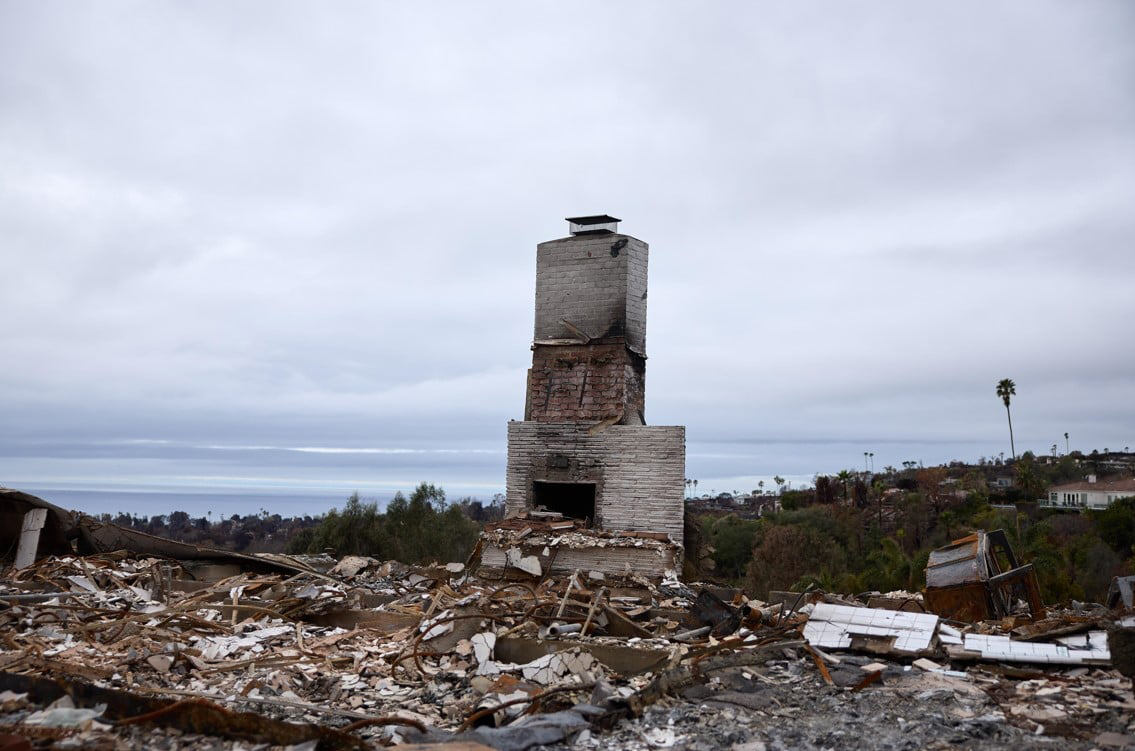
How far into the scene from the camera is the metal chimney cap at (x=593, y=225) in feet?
37.8

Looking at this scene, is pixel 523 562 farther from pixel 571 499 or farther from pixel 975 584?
pixel 975 584

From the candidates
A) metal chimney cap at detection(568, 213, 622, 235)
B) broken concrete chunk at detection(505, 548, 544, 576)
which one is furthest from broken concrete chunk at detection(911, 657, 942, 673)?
metal chimney cap at detection(568, 213, 622, 235)

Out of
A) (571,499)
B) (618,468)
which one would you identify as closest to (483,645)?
(618,468)

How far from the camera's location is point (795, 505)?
40.9 m

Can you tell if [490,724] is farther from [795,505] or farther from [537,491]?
[795,505]

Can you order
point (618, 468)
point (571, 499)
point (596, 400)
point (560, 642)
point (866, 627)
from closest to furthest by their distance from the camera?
1. point (560, 642)
2. point (866, 627)
3. point (618, 468)
4. point (596, 400)
5. point (571, 499)

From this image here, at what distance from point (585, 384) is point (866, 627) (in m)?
5.78

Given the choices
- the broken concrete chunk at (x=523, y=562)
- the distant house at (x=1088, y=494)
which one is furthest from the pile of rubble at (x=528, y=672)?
the distant house at (x=1088, y=494)

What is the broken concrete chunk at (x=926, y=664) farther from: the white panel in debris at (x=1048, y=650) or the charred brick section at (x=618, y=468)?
the charred brick section at (x=618, y=468)

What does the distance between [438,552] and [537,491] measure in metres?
12.1

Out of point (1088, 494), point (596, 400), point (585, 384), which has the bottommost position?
point (1088, 494)

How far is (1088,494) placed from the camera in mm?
36562

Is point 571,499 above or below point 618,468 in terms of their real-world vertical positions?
below

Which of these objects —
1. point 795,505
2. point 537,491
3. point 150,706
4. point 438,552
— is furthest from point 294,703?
point 795,505
